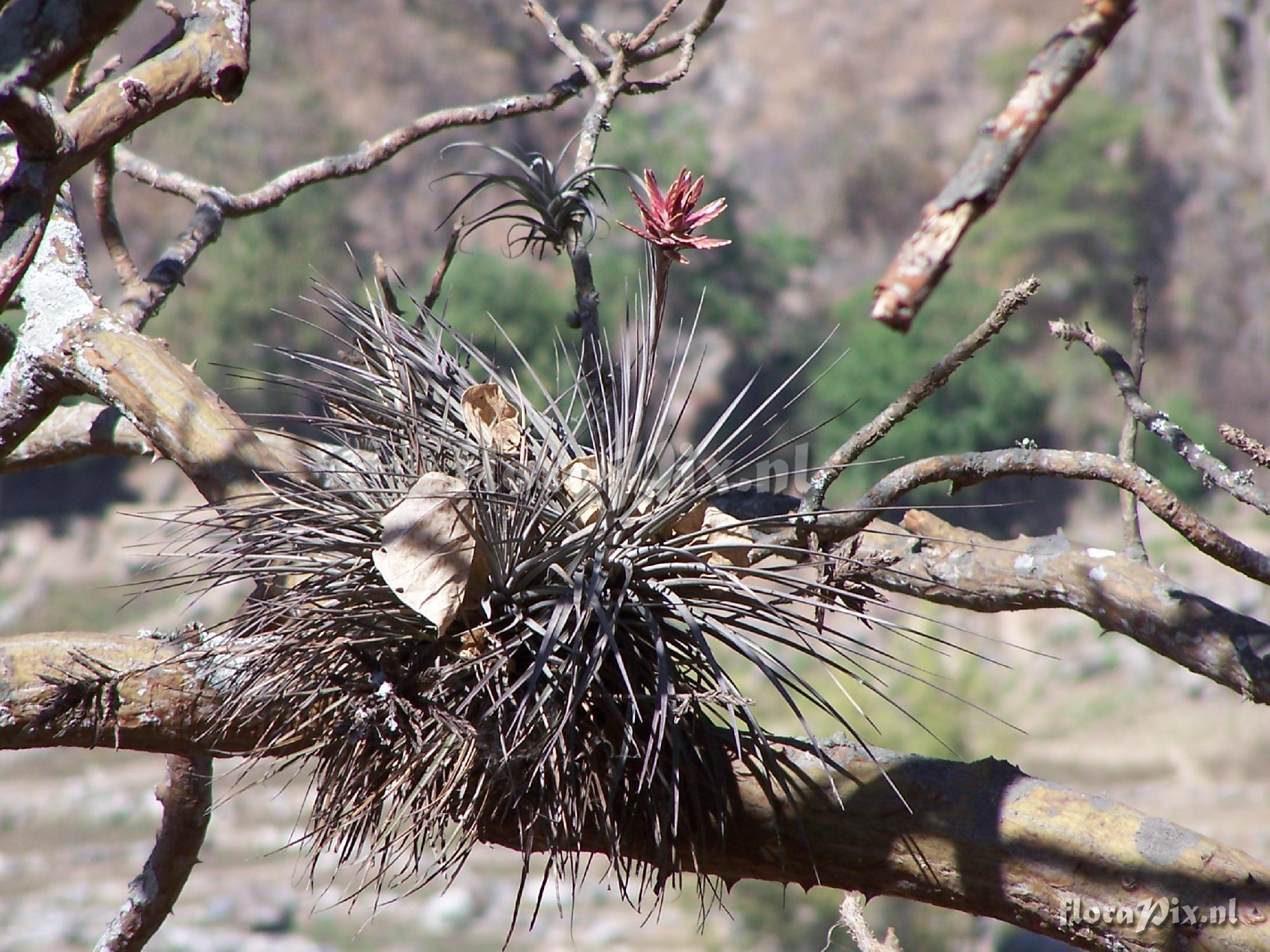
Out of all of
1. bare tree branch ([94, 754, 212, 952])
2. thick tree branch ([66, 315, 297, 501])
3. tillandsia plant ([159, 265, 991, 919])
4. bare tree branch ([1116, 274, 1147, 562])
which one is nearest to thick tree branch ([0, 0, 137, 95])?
tillandsia plant ([159, 265, 991, 919])

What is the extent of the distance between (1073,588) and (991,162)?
3.34ft

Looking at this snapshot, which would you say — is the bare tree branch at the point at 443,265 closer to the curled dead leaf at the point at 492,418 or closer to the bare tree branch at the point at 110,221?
the curled dead leaf at the point at 492,418

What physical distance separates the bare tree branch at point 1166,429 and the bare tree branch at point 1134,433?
0.09ft

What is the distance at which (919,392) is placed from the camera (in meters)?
1.37

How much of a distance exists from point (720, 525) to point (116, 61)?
1.74m

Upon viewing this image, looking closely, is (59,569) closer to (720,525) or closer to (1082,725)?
(1082,725)

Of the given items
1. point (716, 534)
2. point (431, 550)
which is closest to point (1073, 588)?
point (716, 534)

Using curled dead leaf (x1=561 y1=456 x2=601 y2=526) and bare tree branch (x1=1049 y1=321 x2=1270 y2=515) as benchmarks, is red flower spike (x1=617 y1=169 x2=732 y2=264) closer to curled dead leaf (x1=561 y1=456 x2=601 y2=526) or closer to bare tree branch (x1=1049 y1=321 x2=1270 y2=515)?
curled dead leaf (x1=561 y1=456 x2=601 y2=526)

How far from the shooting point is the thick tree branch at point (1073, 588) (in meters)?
1.45

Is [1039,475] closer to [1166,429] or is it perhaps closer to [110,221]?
[1166,429]

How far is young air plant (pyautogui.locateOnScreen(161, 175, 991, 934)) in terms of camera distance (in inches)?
46.8

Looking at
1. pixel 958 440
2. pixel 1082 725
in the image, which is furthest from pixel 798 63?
pixel 1082 725

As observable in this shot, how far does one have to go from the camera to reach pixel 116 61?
2266mm

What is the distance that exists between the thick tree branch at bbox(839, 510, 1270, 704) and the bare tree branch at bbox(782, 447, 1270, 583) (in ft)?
0.17
